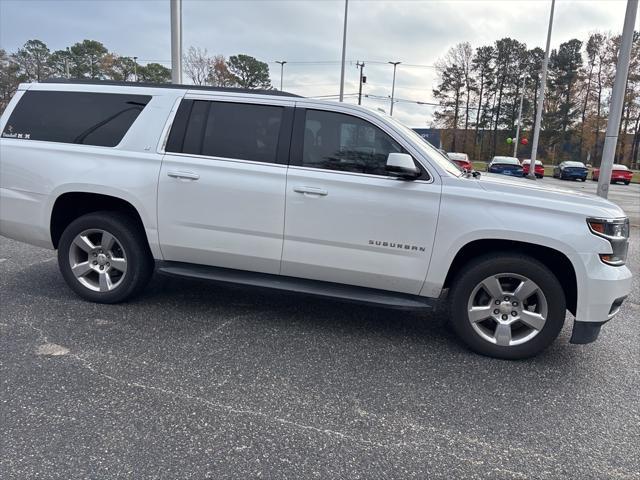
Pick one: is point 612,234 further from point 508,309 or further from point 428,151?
point 428,151

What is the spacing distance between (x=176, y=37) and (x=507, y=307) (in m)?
9.15

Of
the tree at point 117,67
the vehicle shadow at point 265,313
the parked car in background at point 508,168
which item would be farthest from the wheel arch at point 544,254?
the tree at point 117,67

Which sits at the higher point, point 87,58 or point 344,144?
point 87,58

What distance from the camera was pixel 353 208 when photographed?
12.6 feet

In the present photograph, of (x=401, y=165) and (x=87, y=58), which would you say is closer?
(x=401, y=165)

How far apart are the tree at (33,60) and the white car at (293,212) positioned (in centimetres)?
6357

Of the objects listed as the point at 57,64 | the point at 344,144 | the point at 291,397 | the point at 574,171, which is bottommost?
the point at 291,397

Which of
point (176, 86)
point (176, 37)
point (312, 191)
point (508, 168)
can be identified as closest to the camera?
point (312, 191)

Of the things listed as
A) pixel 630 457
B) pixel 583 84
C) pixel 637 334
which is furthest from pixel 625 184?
pixel 630 457

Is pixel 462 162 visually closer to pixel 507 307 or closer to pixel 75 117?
pixel 507 307

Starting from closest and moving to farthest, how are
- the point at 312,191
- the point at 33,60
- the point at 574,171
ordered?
1. the point at 312,191
2. the point at 574,171
3. the point at 33,60

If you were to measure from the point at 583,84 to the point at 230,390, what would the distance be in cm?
6991

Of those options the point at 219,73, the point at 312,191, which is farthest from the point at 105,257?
the point at 219,73

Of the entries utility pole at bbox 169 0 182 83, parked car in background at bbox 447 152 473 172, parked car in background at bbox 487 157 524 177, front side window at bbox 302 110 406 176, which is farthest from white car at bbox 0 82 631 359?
parked car in background at bbox 487 157 524 177
